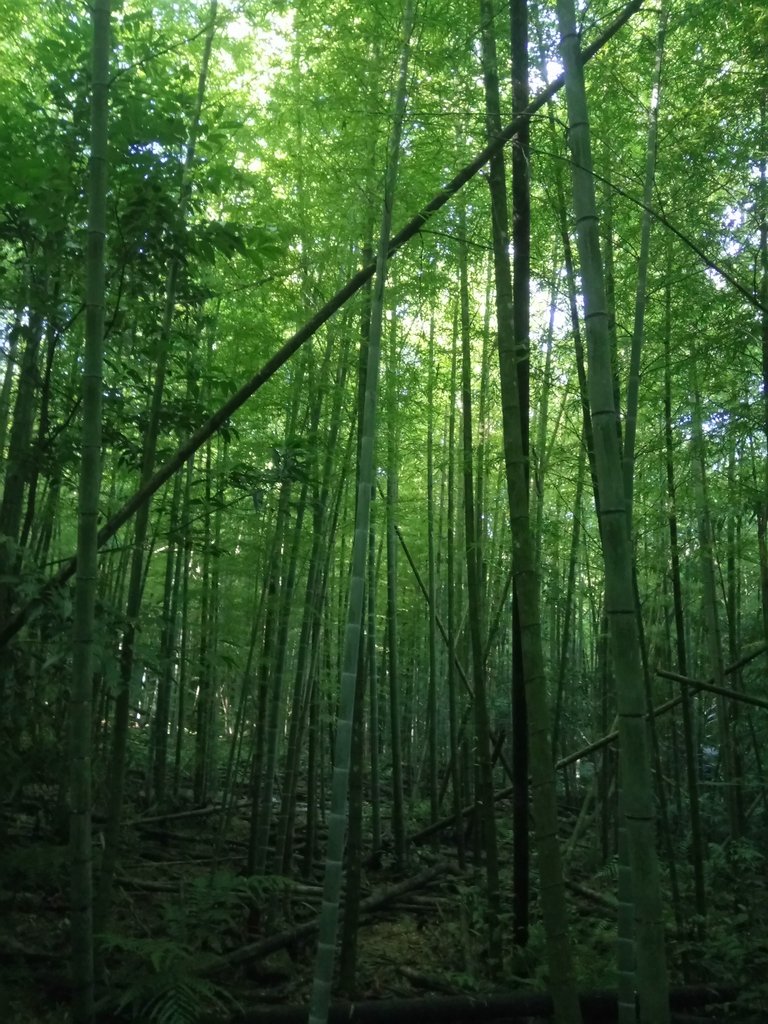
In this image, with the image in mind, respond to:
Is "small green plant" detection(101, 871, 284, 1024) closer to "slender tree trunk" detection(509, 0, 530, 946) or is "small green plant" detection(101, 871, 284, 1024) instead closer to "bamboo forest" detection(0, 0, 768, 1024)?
"bamboo forest" detection(0, 0, 768, 1024)

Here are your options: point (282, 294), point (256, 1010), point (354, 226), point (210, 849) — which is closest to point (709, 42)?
point (354, 226)

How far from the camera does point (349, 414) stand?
5703mm

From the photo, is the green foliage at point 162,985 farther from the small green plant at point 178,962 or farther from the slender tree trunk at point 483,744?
the slender tree trunk at point 483,744

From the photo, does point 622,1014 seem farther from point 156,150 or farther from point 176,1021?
point 156,150

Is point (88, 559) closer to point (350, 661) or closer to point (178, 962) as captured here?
point (350, 661)

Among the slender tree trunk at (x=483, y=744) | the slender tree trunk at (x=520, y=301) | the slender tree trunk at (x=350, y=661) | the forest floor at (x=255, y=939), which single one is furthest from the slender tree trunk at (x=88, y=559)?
the slender tree trunk at (x=483, y=744)

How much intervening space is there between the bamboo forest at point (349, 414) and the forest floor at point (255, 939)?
0.09 ft

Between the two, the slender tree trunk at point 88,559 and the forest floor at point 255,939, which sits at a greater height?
the slender tree trunk at point 88,559

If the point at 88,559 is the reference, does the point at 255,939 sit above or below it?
below

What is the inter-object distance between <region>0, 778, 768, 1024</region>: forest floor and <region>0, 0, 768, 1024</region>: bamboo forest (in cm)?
3

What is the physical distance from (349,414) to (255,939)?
10.5 ft

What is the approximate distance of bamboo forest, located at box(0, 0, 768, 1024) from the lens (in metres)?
2.80

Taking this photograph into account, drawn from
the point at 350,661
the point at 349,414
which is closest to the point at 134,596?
the point at 350,661

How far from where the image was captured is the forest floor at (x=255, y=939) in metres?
3.27
